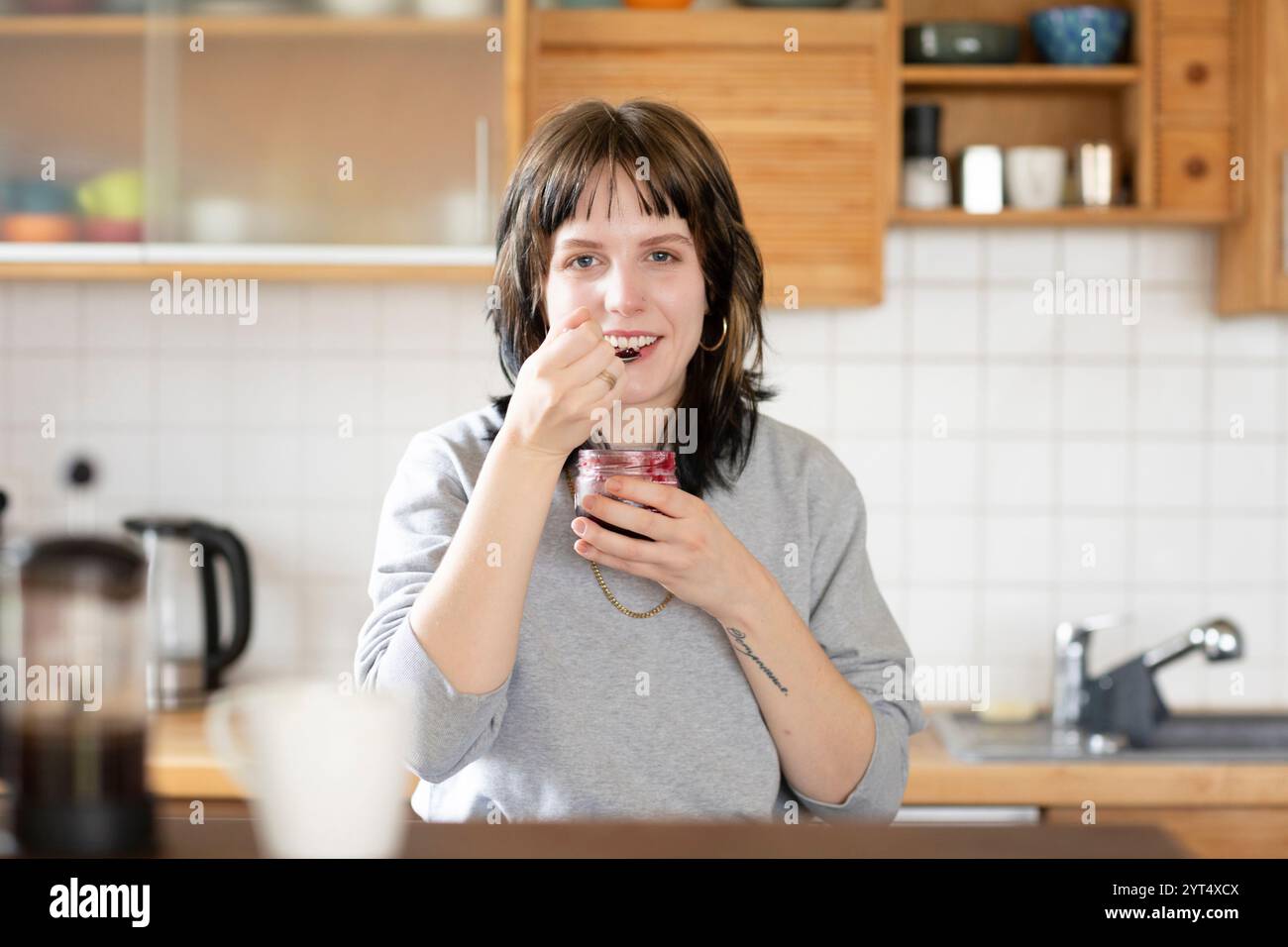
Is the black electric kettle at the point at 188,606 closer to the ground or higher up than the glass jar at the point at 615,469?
closer to the ground

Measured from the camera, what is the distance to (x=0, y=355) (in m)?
2.51

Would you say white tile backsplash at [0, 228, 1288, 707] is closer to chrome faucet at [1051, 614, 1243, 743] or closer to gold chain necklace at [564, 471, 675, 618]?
chrome faucet at [1051, 614, 1243, 743]

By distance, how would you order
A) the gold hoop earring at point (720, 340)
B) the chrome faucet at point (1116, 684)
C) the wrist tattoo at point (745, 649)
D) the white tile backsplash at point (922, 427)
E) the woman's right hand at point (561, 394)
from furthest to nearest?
the white tile backsplash at point (922, 427) < the chrome faucet at point (1116, 684) < the gold hoop earring at point (720, 340) < the wrist tattoo at point (745, 649) < the woman's right hand at point (561, 394)

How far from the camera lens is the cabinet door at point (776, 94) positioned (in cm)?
226

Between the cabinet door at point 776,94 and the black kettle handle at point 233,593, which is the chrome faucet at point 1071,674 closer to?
the cabinet door at point 776,94

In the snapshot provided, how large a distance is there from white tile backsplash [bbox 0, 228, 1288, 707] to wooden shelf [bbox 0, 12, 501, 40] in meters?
0.48

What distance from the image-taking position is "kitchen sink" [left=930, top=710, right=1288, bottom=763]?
2.03 meters

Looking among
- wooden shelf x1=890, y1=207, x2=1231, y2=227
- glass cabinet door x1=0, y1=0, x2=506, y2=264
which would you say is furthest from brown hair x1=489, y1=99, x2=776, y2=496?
wooden shelf x1=890, y1=207, x2=1231, y2=227

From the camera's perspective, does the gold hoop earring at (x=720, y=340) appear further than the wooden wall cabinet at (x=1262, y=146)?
No

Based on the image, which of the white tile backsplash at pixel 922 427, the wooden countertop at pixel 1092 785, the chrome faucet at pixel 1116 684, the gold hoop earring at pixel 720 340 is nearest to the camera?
the gold hoop earring at pixel 720 340

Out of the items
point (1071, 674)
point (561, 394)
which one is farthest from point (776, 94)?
point (561, 394)

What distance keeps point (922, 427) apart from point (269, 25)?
53.9 inches

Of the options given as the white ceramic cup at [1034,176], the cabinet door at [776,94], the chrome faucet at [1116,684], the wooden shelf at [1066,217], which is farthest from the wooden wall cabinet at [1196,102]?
the chrome faucet at [1116,684]
